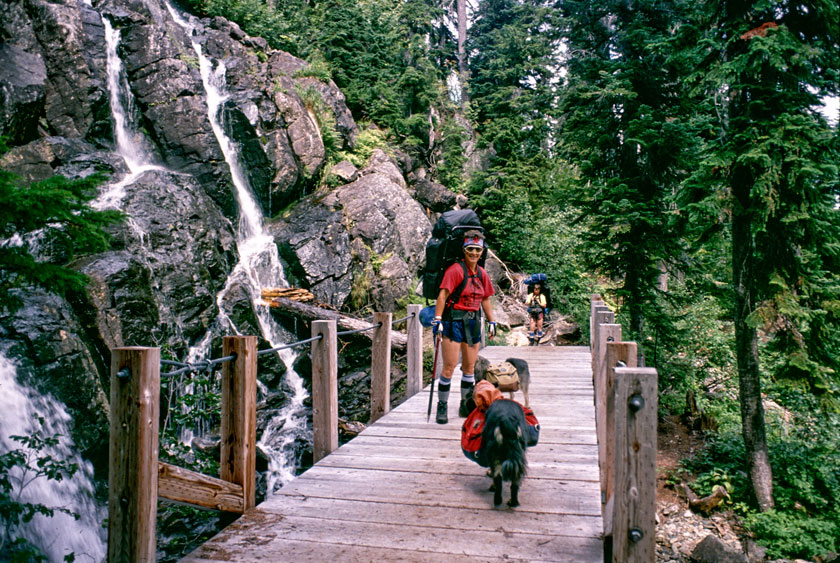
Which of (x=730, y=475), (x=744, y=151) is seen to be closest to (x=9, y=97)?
(x=744, y=151)

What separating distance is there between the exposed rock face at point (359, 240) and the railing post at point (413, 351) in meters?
6.85

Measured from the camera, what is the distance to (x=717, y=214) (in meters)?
8.34

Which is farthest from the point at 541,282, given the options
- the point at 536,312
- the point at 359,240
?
the point at 359,240

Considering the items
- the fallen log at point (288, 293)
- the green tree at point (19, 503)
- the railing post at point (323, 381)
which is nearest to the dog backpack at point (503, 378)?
the railing post at point (323, 381)

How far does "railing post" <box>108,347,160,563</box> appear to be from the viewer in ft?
8.28

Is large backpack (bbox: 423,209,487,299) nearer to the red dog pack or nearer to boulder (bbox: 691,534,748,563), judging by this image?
the red dog pack

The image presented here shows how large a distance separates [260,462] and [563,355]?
6.24m

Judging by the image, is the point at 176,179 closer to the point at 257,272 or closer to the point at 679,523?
the point at 257,272

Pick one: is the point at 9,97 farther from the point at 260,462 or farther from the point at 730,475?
the point at 730,475

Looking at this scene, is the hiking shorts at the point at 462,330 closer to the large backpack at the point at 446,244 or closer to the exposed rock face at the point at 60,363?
the large backpack at the point at 446,244

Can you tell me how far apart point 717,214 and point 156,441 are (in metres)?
8.69

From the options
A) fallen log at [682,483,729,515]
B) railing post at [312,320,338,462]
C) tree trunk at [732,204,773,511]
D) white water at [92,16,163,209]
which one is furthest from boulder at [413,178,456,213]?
railing post at [312,320,338,462]

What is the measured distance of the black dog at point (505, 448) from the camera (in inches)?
131

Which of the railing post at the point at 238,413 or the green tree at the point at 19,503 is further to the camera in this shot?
the green tree at the point at 19,503
